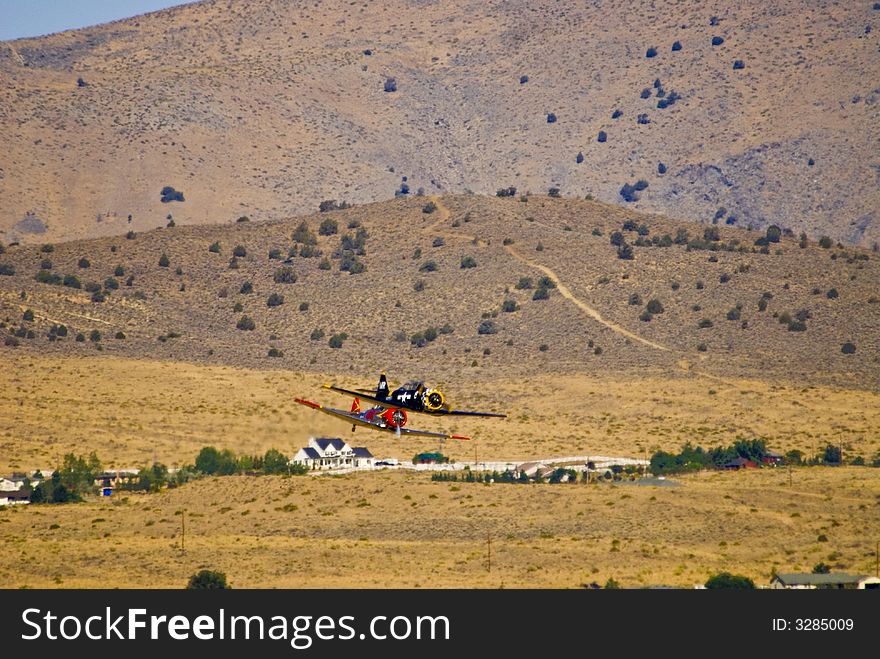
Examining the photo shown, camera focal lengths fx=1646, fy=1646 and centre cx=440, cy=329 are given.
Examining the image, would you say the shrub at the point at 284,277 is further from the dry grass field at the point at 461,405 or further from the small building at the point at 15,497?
the small building at the point at 15,497

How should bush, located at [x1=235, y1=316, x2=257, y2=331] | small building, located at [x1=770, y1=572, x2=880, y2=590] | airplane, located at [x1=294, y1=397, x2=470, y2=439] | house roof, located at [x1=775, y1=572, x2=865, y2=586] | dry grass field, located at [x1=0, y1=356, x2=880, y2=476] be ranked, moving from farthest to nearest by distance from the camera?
bush, located at [x1=235, y1=316, x2=257, y2=331]
dry grass field, located at [x1=0, y1=356, x2=880, y2=476]
house roof, located at [x1=775, y1=572, x2=865, y2=586]
small building, located at [x1=770, y1=572, x2=880, y2=590]
airplane, located at [x1=294, y1=397, x2=470, y2=439]

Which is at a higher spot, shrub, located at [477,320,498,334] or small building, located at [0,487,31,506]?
shrub, located at [477,320,498,334]

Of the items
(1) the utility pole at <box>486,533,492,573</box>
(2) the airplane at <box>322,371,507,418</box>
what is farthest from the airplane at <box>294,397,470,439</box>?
(1) the utility pole at <box>486,533,492,573</box>

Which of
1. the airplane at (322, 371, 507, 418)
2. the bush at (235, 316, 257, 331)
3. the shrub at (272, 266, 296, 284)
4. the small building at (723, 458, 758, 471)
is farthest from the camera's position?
the shrub at (272, 266, 296, 284)

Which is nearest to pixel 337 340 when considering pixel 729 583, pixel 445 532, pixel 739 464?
pixel 739 464

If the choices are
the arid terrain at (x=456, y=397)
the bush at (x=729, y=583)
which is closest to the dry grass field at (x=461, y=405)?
the arid terrain at (x=456, y=397)

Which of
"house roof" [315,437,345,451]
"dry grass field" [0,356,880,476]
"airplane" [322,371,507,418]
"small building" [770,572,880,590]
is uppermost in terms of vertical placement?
"dry grass field" [0,356,880,476]

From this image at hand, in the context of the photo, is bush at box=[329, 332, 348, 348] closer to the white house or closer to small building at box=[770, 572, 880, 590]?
the white house

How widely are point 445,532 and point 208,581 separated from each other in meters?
19.5

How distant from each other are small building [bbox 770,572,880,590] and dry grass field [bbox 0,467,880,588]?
515 cm

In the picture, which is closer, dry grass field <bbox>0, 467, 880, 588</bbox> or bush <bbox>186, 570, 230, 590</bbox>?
bush <bbox>186, 570, 230, 590</bbox>

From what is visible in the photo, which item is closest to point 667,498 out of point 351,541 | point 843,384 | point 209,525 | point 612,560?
point 612,560

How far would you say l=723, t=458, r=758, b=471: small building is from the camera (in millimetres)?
120125

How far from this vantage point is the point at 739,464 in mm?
120500
